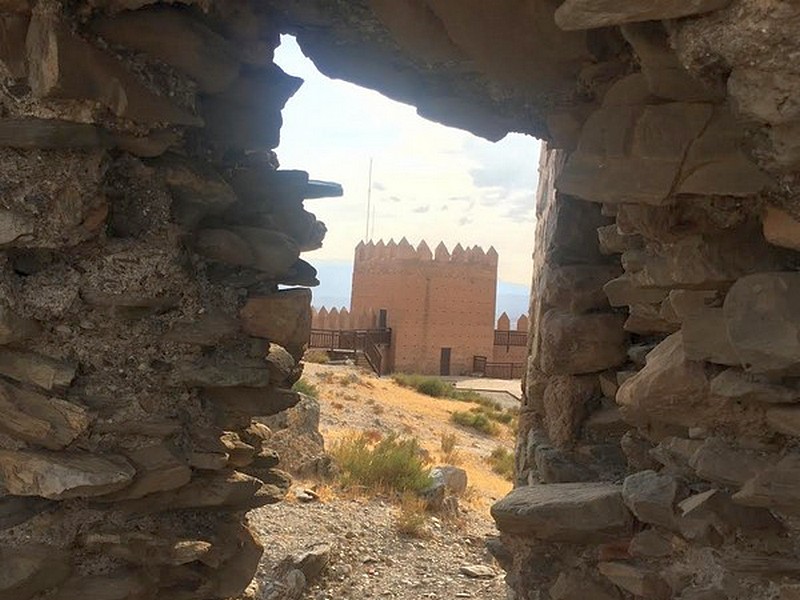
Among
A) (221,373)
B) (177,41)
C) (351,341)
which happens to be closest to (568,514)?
(221,373)

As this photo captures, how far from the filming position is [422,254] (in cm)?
2438

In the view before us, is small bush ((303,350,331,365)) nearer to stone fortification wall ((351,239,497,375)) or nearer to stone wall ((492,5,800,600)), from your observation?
stone fortification wall ((351,239,497,375))

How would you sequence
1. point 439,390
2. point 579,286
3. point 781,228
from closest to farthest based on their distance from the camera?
point 781,228 → point 579,286 → point 439,390

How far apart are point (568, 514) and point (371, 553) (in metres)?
2.72

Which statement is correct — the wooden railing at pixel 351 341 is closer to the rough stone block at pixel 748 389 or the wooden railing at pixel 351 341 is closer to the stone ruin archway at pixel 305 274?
the stone ruin archway at pixel 305 274

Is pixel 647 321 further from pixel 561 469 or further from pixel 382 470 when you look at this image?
pixel 382 470

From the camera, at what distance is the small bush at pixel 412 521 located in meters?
5.99

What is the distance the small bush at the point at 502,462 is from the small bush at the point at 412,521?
4.01m

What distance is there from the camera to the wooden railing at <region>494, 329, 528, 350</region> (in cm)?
2562

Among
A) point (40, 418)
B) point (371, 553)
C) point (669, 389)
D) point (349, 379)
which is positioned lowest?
point (371, 553)

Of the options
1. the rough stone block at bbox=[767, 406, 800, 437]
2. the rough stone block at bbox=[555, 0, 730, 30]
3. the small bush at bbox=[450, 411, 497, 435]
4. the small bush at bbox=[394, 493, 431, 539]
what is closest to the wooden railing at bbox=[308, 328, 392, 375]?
the small bush at bbox=[450, 411, 497, 435]

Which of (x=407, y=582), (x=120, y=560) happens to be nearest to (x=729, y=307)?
(x=120, y=560)

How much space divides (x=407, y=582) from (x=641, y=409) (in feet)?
9.45

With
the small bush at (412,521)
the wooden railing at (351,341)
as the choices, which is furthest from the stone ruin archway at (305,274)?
the wooden railing at (351,341)
